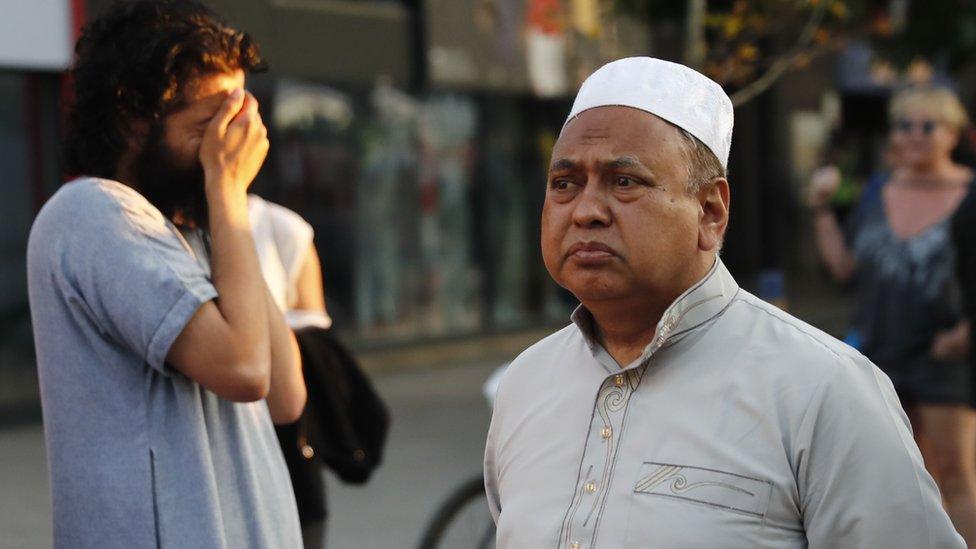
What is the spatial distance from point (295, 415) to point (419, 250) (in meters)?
10.6

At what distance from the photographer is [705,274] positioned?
6.73 ft

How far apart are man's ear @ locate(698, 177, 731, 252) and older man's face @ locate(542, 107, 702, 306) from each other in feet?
0.11

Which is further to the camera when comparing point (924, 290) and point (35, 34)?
point (35, 34)

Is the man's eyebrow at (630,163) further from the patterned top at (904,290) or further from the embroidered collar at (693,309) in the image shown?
the patterned top at (904,290)

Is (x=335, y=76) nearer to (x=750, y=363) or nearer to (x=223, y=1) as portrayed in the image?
(x=223, y=1)

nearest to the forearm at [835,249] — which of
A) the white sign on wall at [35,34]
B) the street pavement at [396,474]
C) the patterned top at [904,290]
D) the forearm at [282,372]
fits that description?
the patterned top at [904,290]

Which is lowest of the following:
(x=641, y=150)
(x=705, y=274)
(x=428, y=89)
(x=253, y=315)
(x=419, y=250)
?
(x=419, y=250)

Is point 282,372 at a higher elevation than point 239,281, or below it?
Result: below

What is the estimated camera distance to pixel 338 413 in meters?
4.03

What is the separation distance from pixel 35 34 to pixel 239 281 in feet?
25.5

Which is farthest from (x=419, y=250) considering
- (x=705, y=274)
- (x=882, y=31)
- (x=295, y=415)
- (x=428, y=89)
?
(x=705, y=274)

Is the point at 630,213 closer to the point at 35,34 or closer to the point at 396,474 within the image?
the point at 396,474

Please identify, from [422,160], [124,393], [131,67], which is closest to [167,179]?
[131,67]

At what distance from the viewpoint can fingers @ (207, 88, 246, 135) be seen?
8.76 feet
